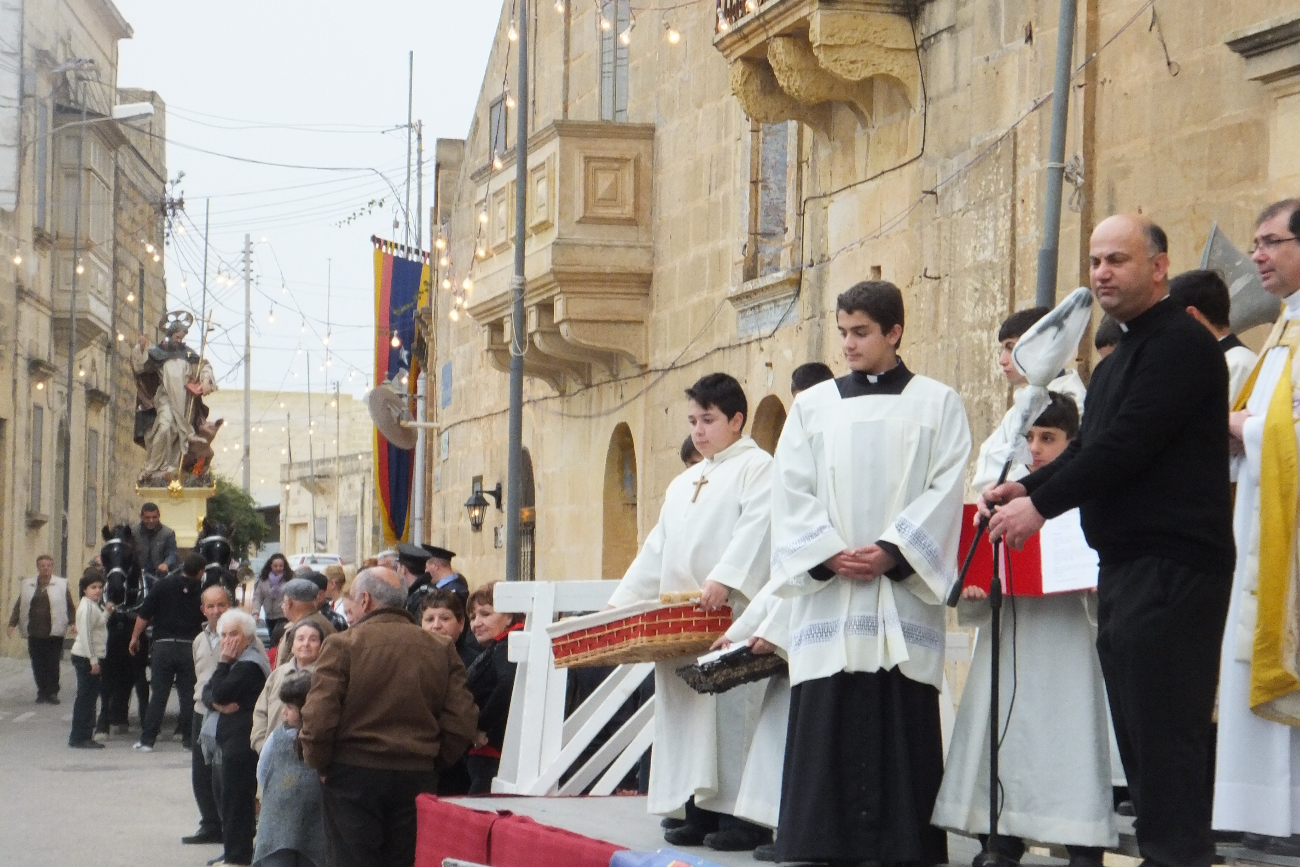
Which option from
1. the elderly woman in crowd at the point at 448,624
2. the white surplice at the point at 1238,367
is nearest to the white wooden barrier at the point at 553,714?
the elderly woman in crowd at the point at 448,624

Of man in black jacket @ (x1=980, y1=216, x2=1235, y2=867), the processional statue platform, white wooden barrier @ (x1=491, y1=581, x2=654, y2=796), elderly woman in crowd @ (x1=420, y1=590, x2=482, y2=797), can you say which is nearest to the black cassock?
man in black jacket @ (x1=980, y1=216, x2=1235, y2=867)

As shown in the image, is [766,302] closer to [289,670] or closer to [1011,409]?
[289,670]

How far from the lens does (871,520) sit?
610cm

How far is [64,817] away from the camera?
13.8m

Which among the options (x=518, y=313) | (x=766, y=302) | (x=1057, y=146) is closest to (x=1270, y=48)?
(x=1057, y=146)

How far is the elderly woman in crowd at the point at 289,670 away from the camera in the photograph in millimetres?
9250

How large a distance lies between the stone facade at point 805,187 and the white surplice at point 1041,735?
4107 millimetres

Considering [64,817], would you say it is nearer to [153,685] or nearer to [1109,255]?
[153,685]

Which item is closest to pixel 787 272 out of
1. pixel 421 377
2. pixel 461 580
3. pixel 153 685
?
pixel 461 580

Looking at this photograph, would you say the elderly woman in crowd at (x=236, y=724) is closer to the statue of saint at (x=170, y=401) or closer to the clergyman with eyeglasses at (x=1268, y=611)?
the clergyman with eyeglasses at (x=1268, y=611)

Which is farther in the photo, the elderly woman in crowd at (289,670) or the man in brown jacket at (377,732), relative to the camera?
the elderly woman in crowd at (289,670)

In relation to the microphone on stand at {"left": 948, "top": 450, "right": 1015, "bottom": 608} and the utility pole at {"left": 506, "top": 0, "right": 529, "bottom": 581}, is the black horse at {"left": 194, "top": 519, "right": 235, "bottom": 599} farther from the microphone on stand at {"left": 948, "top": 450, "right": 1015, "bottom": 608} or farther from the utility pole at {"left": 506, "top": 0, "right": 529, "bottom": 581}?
the microphone on stand at {"left": 948, "top": 450, "right": 1015, "bottom": 608}

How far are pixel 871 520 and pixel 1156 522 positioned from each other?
43.1 inches

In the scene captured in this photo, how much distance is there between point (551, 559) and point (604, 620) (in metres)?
15.0
